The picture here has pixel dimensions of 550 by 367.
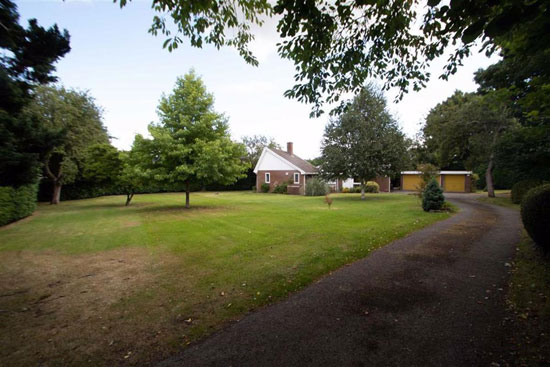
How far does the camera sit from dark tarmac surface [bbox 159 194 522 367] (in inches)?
116

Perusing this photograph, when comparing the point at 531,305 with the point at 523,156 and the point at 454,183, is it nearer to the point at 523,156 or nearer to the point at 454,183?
the point at 523,156

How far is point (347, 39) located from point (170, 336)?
616 cm

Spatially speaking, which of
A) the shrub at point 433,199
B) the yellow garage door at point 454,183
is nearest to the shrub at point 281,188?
the shrub at point 433,199

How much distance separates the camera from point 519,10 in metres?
2.25

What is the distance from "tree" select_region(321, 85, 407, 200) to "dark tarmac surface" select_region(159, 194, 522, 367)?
16771 mm

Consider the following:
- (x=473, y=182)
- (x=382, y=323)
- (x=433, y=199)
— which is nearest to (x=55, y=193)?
(x=382, y=323)

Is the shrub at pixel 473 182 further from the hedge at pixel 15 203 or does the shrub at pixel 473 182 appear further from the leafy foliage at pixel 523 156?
the hedge at pixel 15 203

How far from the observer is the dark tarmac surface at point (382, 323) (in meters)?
2.95

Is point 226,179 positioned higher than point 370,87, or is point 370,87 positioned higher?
point 370,87

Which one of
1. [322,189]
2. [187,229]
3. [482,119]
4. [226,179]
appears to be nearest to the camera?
[187,229]

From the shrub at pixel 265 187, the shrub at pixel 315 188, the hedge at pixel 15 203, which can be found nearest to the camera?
the hedge at pixel 15 203

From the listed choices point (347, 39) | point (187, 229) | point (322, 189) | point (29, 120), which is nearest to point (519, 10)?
point (347, 39)

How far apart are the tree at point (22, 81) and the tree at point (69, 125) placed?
20.8m

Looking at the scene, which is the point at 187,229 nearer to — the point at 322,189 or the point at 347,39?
the point at 347,39
